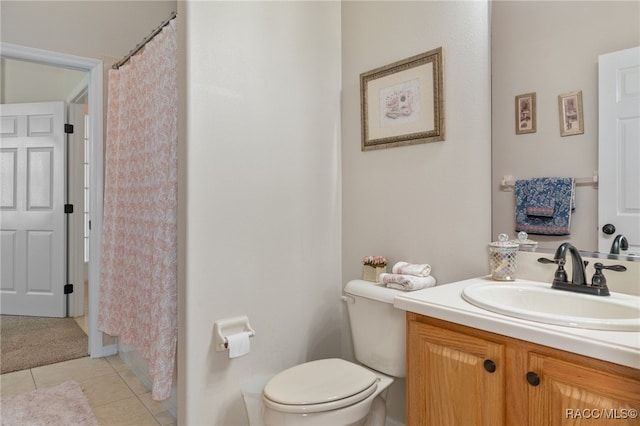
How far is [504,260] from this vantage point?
145 centimetres

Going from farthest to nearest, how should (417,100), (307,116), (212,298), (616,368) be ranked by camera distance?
(307,116), (417,100), (212,298), (616,368)

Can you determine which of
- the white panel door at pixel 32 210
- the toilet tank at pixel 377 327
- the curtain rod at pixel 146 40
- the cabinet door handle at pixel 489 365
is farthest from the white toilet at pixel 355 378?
the white panel door at pixel 32 210

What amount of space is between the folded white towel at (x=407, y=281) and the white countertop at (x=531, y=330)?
25 cm

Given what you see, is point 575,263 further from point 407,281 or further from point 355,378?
point 355,378

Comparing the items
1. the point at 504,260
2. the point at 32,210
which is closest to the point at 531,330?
the point at 504,260

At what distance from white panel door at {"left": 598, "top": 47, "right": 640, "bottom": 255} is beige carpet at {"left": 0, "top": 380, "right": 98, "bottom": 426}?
8.03ft

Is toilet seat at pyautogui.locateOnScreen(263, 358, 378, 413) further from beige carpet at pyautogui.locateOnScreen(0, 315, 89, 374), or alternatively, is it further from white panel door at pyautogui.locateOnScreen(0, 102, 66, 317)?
white panel door at pyautogui.locateOnScreen(0, 102, 66, 317)

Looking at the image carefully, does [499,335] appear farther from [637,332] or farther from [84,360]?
[84,360]

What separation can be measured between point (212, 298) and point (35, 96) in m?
3.81

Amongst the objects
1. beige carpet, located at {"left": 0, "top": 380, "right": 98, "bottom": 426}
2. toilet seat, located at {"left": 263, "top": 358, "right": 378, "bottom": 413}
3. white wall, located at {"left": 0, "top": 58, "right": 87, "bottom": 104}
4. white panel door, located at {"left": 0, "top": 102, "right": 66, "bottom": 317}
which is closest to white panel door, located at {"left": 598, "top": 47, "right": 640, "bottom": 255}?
toilet seat, located at {"left": 263, "top": 358, "right": 378, "bottom": 413}

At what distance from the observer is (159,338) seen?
1788 mm

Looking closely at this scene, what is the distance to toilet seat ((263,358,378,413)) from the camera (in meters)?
1.37

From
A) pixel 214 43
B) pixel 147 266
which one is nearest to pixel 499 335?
pixel 214 43

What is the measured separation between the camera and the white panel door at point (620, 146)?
125cm
